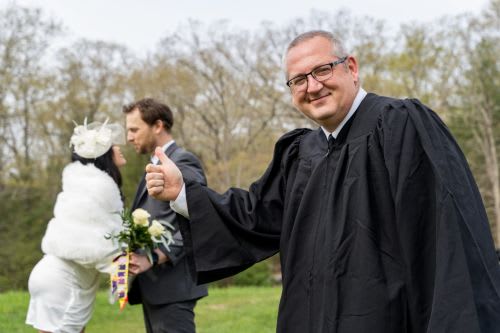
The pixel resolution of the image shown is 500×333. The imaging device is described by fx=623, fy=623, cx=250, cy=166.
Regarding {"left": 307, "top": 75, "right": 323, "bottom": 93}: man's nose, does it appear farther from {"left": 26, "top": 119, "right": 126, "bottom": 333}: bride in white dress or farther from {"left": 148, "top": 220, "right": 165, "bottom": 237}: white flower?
{"left": 26, "top": 119, "right": 126, "bottom": 333}: bride in white dress

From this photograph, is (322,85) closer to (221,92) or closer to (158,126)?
(158,126)

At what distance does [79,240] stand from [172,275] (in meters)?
0.81

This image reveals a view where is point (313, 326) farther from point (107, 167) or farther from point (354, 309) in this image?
point (107, 167)

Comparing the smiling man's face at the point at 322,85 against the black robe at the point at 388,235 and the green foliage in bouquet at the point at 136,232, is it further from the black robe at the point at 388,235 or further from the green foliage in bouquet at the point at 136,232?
the green foliage in bouquet at the point at 136,232

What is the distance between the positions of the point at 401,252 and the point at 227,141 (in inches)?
1186

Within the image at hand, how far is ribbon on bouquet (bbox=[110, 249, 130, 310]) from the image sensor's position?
4.59 metres

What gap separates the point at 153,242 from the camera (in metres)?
4.64

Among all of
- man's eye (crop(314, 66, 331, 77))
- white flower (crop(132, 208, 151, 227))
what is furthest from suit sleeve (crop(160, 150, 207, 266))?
man's eye (crop(314, 66, 331, 77))

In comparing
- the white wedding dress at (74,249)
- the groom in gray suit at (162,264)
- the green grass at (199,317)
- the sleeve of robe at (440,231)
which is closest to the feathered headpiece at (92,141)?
the white wedding dress at (74,249)

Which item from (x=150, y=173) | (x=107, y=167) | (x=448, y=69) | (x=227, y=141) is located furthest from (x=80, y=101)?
(x=150, y=173)

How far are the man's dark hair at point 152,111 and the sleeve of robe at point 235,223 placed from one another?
157cm

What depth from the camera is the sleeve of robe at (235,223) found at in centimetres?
341

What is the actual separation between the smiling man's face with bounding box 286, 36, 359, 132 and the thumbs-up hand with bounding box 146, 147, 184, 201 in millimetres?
822

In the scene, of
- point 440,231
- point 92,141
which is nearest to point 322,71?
point 440,231
